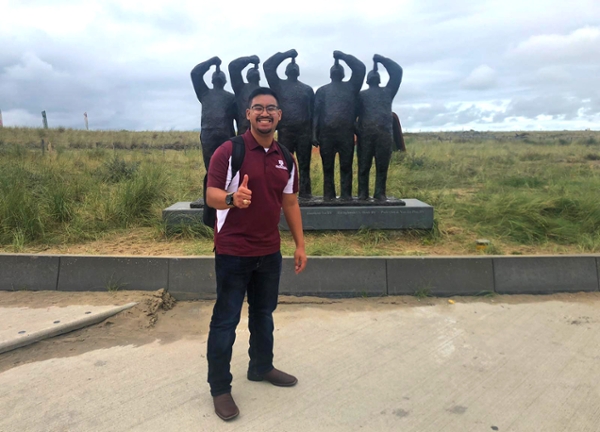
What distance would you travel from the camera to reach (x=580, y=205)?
7.12 metres

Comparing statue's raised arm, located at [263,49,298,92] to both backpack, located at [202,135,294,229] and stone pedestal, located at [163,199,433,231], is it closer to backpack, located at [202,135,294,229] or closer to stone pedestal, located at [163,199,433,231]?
stone pedestal, located at [163,199,433,231]

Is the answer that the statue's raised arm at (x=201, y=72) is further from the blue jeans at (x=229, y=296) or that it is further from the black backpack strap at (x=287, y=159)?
the blue jeans at (x=229, y=296)

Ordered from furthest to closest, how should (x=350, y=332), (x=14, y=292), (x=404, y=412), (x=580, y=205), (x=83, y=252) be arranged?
(x=580, y=205) → (x=83, y=252) → (x=14, y=292) → (x=350, y=332) → (x=404, y=412)

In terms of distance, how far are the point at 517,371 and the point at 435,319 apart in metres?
1.00

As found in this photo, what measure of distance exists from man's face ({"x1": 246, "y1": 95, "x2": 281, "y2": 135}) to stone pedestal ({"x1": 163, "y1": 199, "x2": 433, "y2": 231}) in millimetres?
3438

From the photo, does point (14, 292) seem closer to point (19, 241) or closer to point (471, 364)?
point (19, 241)

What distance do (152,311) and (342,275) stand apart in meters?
1.90

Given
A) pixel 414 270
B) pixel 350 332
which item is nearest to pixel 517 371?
pixel 350 332

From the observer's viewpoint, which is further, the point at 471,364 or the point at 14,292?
A: the point at 14,292

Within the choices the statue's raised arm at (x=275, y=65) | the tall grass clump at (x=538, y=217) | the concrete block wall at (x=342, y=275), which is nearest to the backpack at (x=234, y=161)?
the concrete block wall at (x=342, y=275)

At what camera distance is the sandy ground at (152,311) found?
368cm

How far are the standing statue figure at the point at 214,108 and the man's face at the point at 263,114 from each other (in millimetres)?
3695

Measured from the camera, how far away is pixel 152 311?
4.34 meters

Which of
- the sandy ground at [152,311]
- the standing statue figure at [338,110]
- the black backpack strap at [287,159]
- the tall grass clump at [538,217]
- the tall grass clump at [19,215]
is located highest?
the standing statue figure at [338,110]
